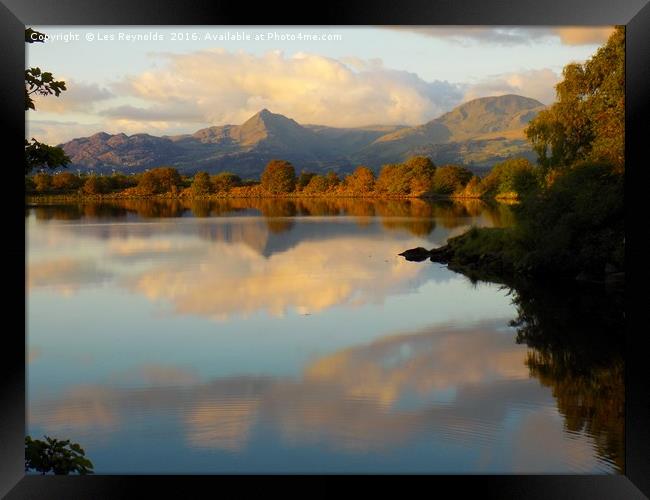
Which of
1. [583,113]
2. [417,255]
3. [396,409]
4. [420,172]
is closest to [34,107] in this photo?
[396,409]

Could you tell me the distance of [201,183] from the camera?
4753cm

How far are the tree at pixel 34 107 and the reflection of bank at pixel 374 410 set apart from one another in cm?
362

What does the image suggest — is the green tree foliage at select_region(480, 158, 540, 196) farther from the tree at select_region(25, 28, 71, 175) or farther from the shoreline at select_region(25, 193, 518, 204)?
the tree at select_region(25, 28, 71, 175)

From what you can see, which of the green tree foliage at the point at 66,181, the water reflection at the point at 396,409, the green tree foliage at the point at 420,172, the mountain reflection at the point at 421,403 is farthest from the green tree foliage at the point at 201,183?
the water reflection at the point at 396,409

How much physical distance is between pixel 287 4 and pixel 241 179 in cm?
4626

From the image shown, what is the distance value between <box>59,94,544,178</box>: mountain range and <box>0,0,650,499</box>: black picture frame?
140ft

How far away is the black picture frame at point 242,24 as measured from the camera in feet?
15.7

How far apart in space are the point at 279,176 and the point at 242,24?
4311cm

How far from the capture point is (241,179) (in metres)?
50.7

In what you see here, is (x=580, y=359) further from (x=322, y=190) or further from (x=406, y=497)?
(x=322, y=190)

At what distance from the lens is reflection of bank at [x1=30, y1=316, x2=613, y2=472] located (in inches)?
319

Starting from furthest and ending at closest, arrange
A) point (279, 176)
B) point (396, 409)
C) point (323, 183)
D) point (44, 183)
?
point (44, 183) < point (323, 183) < point (279, 176) < point (396, 409)

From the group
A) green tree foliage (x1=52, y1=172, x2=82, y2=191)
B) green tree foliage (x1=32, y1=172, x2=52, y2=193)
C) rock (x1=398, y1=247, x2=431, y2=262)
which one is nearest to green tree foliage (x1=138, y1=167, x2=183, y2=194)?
green tree foliage (x1=52, y1=172, x2=82, y2=191)

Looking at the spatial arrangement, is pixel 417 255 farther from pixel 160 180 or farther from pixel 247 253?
pixel 160 180
